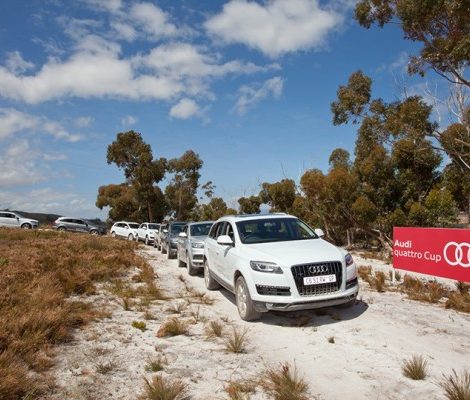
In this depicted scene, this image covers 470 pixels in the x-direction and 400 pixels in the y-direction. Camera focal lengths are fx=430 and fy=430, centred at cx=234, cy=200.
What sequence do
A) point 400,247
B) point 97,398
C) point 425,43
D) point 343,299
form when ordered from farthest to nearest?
1. point 425,43
2. point 400,247
3. point 343,299
4. point 97,398

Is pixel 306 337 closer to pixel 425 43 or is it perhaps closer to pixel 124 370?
pixel 124 370

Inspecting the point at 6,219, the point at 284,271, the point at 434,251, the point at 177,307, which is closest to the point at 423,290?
the point at 434,251

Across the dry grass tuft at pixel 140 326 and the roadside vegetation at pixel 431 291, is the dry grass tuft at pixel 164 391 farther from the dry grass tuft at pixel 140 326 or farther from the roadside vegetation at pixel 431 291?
the roadside vegetation at pixel 431 291

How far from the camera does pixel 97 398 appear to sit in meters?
4.44

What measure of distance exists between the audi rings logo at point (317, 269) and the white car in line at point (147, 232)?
26043mm

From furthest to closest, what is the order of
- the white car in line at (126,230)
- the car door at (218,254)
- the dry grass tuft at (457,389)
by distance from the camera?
the white car in line at (126,230) → the car door at (218,254) → the dry grass tuft at (457,389)

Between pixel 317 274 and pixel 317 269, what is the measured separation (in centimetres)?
8

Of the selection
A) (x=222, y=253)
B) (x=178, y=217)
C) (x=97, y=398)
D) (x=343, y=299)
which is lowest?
(x=97, y=398)

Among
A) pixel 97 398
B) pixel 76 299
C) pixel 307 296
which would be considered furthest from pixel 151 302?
pixel 97 398

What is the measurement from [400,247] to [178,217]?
163ft

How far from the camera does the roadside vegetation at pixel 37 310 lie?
468 centimetres

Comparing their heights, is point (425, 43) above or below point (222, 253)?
above

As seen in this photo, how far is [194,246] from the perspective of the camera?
44.3 feet

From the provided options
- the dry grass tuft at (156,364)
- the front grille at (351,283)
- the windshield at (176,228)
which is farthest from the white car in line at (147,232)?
the dry grass tuft at (156,364)
